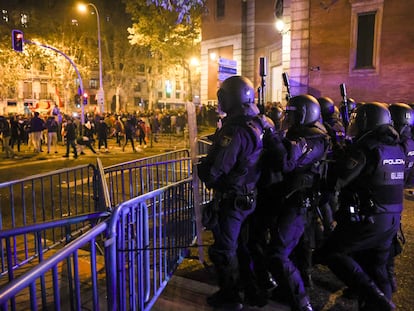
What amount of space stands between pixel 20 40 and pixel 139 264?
68.3 feet

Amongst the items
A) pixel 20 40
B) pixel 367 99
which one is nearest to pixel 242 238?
pixel 367 99

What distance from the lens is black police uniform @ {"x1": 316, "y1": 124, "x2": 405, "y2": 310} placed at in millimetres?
3248

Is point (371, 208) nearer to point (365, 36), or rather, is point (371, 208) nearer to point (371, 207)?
point (371, 207)

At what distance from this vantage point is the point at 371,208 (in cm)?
326

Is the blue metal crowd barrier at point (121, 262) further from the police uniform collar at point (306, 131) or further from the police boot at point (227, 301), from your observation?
the police uniform collar at point (306, 131)

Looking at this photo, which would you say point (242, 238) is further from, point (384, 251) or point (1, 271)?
point (1, 271)

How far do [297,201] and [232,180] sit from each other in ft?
2.17

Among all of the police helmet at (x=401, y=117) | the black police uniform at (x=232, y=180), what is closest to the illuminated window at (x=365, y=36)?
the police helmet at (x=401, y=117)

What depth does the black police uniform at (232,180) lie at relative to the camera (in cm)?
337

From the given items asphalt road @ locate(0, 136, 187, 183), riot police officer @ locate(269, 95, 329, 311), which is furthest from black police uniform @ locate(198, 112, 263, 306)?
asphalt road @ locate(0, 136, 187, 183)

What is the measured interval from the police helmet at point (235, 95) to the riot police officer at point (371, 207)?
1069mm

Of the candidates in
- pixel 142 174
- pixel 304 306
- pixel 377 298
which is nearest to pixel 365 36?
pixel 142 174

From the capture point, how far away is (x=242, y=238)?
3775 millimetres

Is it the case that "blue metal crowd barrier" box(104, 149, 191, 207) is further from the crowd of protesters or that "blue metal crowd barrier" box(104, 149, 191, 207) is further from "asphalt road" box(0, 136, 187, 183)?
the crowd of protesters
